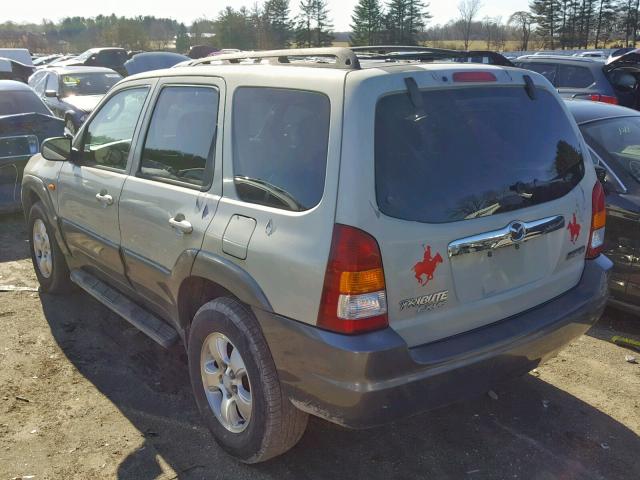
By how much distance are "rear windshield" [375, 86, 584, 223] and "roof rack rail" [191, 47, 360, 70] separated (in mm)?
300

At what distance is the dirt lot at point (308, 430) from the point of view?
302 cm

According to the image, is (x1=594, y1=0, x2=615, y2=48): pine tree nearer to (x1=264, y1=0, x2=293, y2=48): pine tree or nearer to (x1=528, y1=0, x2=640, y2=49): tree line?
(x1=528, y1=0, x2=640, y2=49): tree line

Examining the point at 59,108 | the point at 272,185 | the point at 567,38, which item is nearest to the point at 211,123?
the point at 272,185

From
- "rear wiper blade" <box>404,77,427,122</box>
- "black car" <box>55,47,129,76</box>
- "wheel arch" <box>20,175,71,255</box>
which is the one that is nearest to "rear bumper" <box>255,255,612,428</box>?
"rear wiper blade" <box>404,77,427,122</box>

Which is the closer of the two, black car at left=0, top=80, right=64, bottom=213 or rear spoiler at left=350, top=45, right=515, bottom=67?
rear spoiler at left=350, top=45, right=515, bottom=67

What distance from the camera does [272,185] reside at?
2.71 meters

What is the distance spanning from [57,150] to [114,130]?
2.09ft

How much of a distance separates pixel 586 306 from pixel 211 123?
2080 mm

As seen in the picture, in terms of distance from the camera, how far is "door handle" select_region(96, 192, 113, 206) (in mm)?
3809

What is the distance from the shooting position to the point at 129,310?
394 centimetres

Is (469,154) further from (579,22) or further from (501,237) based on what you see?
(579,22)

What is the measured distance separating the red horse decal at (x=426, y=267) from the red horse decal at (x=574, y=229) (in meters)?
0.92

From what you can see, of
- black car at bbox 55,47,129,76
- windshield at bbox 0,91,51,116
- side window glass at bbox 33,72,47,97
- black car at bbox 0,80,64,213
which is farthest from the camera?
black car at bbox 55,47,129,76

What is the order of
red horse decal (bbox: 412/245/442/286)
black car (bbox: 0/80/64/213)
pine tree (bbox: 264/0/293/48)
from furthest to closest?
pine tree (bbox: 264/0/293/48) < black car (bbox: 0/80/64/213) < red horse decal (bbox: 412/245/442/286)
